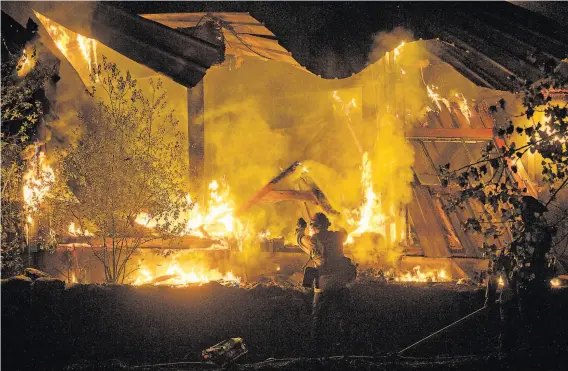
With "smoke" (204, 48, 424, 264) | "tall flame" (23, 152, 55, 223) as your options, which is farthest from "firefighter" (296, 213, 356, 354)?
"smoke" (204, 48, 424, 264)

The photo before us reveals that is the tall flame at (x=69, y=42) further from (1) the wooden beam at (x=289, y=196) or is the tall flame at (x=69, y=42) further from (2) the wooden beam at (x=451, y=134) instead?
(2) the wooden beam at (x=451, y=134)

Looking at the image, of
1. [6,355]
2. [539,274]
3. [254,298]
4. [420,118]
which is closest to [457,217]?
[420,118]

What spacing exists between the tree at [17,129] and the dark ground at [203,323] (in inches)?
109

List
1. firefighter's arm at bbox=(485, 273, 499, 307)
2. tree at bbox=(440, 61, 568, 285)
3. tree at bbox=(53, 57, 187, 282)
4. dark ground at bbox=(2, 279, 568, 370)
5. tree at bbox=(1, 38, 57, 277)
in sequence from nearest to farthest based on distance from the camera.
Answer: tree at bbox=(440, 61, 568, 285), firefighter's arm at bbox=(485, 273, 499, 307), dark ground at bbox=(2, 279, 568, 370), tree at bbox=(1, 38, 57, 277), tree at bbox=(53, 57, 187, 282)

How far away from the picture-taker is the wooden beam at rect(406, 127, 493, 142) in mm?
13492

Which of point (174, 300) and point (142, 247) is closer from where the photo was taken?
point (174, 300)

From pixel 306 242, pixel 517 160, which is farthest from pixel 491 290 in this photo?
pixel 306 242

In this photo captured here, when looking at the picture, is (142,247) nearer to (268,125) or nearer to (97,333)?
(97,333)

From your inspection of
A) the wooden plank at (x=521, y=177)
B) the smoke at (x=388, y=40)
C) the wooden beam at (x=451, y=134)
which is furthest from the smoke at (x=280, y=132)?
the smoke at (x=388, y=40)

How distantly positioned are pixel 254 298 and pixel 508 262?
368 centimetres

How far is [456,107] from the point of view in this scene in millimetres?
14523

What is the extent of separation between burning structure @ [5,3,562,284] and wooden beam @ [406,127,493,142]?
26mm

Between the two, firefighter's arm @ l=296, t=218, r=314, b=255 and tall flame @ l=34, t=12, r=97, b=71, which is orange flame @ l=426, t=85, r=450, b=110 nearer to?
firefighter's arm @ l=296, t=218, r=314, b=255

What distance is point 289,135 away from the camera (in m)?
16.8
